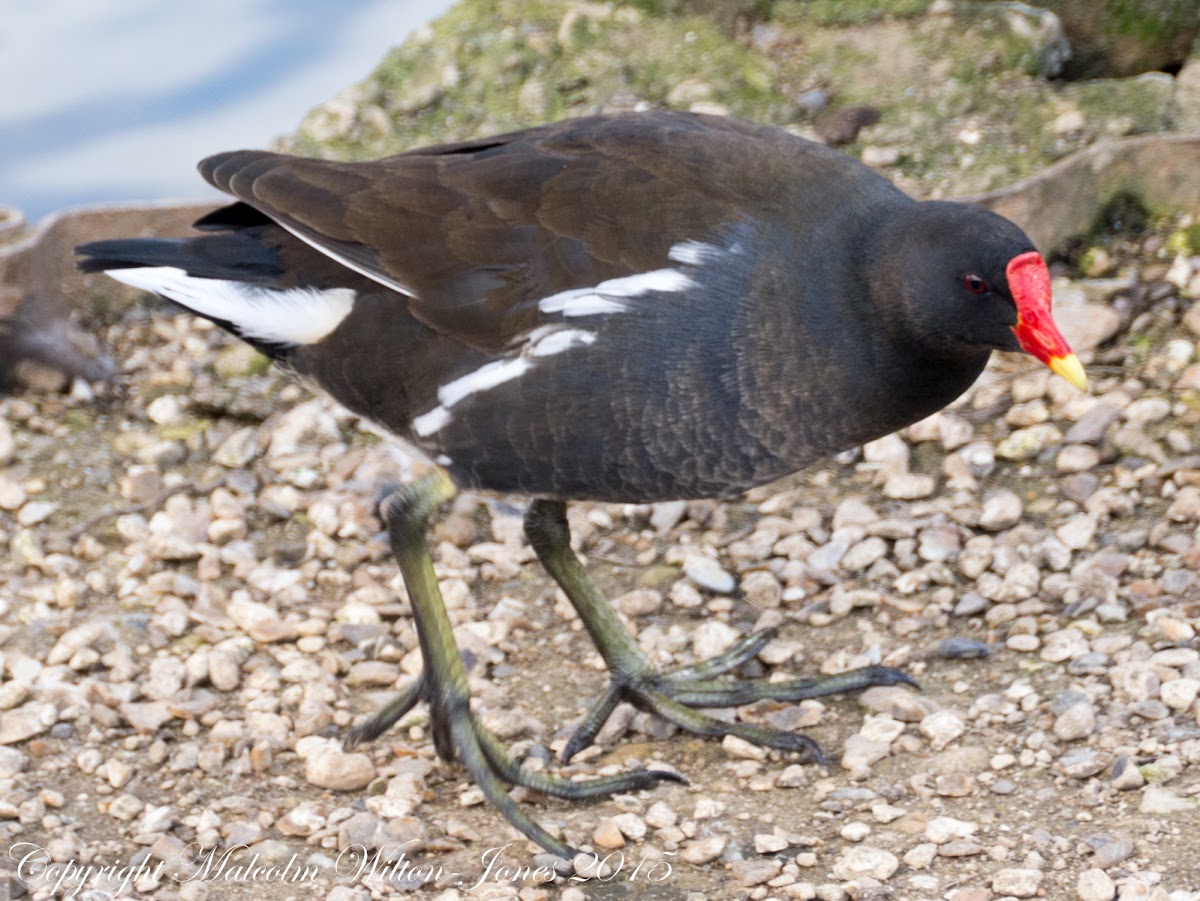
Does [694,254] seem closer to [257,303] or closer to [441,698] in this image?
→ [257,303]

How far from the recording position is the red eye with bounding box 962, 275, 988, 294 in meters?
3.08

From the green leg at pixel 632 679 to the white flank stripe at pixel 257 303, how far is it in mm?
741

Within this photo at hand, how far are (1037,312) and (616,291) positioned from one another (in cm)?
89

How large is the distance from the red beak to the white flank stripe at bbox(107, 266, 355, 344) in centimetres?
155

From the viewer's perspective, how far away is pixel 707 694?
12.7 feet

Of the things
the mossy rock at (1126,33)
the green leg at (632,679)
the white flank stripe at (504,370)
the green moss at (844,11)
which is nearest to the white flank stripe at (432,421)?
the white flank stripe at (504,370)

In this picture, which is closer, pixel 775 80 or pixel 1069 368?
pixel 1069 368

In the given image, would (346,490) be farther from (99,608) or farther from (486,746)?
(486,746)

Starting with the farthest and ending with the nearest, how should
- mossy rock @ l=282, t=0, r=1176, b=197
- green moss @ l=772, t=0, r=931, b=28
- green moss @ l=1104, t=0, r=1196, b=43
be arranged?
green moss @ l=772, t=0, r=931, b=28, green moss @ l=1104, t=0, r=1196, b=43, mossy rock @ l=282, t=0, r=1176, b=197

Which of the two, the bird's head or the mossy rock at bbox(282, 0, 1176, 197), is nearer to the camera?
the bird's head

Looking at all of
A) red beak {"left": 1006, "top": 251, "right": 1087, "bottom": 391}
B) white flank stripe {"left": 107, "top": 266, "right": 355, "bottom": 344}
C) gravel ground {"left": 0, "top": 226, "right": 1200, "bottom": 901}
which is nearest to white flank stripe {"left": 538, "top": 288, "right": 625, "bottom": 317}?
white flank stripe {"left": 107, "top": 266, "right": 355, "bottom": 344}

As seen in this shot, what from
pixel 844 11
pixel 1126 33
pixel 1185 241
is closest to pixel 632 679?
pixel 1185 241

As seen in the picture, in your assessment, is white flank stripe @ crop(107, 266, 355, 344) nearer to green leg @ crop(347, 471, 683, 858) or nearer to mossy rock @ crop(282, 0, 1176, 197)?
green leg @ crop(347, 471, 683, 858)

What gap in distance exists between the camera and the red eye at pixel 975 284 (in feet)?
10.1
